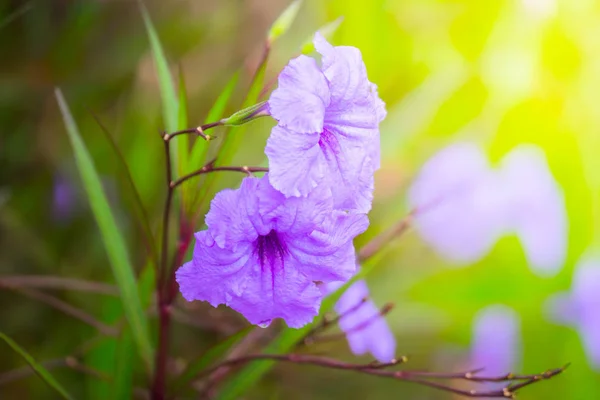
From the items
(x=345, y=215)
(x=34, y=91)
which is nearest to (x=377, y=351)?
(x=345, y=215)

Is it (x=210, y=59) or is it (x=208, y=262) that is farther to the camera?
(x=210, y=59)

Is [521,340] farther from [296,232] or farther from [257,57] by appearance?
[296,232]

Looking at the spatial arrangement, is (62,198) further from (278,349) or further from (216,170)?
(216,170)

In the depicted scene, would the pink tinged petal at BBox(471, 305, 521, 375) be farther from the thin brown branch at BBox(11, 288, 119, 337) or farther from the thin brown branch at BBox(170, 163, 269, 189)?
the thin brown branch at BBox(170, 163, 269, 189)

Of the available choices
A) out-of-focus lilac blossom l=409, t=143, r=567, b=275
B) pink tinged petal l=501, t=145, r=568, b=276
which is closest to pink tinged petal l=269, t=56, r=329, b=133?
out-of-focus lilac blossom l=409, t=143, r=567, b=275

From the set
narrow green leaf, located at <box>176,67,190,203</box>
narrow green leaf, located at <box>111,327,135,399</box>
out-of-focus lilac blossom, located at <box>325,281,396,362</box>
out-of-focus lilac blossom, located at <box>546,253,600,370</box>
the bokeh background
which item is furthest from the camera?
out-of-focus lilac blossom, located at <box>546,253,600,370</box>

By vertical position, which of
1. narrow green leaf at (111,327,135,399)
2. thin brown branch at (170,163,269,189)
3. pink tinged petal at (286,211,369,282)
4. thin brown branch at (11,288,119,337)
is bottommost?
narrow green leaf at (111,327,135,399)

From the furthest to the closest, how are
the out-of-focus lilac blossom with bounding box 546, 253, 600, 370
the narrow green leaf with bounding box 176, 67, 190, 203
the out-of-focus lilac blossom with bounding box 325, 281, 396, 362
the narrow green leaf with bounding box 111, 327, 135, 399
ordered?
the out-of-focus lilac blossom with bounding box 546, 253, 600, 370
the out-of-focus lilac blossom with bounding box 325, 281, 396, 362
the narrow green leaf with bounding box 111, 327, 135, 399
the narrow green leaf with bounding box 176, 67, 190, 203
